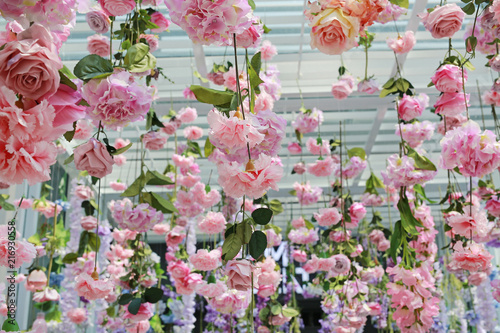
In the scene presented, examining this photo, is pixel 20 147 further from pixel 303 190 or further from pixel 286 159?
pixel 286 159

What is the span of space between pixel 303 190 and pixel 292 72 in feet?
4.67

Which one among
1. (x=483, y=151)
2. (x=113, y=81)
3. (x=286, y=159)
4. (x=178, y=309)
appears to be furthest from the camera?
(x=286, y=159)

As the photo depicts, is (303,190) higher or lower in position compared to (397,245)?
higher

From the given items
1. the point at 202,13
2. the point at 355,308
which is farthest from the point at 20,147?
the point at 355,308

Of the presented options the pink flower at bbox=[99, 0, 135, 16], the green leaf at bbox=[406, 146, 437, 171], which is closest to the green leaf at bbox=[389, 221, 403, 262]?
the green leaf at bbox=[406, 146, 437, 171]

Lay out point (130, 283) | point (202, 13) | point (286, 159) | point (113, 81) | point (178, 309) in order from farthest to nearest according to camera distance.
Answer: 1. point (286, 159)
2. point (178, 309)
3. point (130, 283)
4. point (113, 81)
5. point (202, 13)

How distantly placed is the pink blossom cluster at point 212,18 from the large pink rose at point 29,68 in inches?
10.1

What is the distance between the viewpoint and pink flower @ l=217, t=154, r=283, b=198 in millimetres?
780

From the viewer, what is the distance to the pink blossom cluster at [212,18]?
744 mm

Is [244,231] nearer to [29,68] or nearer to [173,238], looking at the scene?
[29,68]

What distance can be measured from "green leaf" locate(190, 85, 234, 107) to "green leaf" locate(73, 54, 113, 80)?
0.53 ft

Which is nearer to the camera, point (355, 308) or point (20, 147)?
point (20, 147)

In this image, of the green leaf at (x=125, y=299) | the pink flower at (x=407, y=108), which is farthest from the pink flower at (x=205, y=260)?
the pink flower at (x=407, y=108)

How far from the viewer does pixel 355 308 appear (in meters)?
2.97
